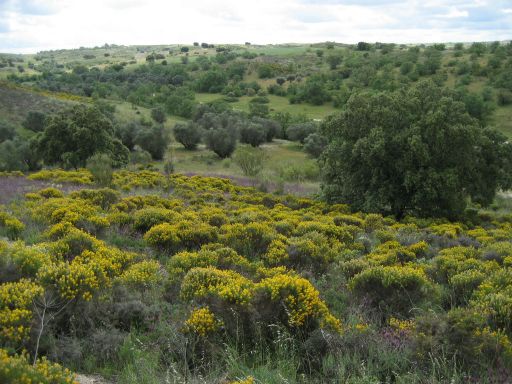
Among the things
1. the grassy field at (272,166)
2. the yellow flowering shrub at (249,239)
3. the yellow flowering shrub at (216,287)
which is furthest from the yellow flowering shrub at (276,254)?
the grassy field at (272,166)

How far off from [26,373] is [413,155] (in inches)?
757

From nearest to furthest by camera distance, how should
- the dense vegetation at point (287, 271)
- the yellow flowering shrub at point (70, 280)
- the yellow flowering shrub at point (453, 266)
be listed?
the dense vegetation at point (287, 271), the yellow flowering shrub at point (70, 280), the yellow flowering shrub at point (453, 266)

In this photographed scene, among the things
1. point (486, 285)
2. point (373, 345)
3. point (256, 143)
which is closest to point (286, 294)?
point (373, 345)

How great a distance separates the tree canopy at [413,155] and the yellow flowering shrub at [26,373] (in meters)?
17.7

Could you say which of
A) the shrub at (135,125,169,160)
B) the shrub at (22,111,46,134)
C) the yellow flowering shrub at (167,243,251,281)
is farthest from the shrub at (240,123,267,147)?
the yellow flowering shrub at (167,243,251,281)

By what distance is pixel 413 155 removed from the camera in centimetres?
2023

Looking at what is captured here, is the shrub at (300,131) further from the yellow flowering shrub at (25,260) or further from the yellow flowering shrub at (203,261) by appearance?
the yellow flowering shrub at (25,260)

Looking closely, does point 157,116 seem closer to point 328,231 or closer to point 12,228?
point 328,231

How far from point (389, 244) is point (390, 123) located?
11.4 meters

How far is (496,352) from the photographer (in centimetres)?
473

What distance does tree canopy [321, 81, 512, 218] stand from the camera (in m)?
20.0

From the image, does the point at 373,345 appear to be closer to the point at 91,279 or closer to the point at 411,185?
the point at 91,279

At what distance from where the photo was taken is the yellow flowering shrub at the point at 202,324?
509cm

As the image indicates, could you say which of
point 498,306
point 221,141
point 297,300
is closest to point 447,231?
point 498,306
